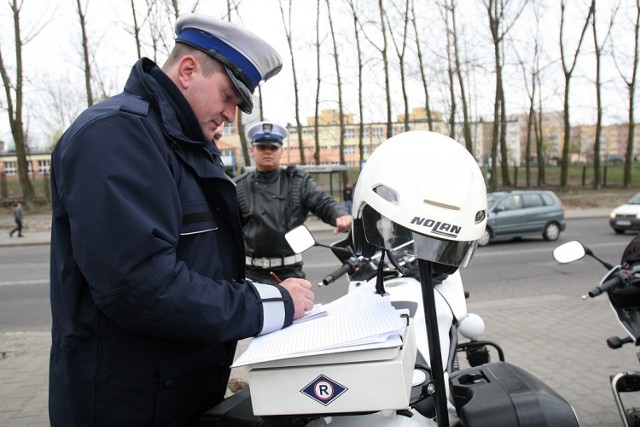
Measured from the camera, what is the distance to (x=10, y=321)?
256 inches

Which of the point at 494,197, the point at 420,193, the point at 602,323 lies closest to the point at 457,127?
the point at 494,197

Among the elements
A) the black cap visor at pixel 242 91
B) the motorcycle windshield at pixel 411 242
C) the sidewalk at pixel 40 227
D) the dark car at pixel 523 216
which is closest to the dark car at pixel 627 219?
the dark car at pixel 523 216

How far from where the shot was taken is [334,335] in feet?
4.18

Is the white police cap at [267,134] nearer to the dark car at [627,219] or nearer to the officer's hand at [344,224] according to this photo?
the officer's hand at [344,224]

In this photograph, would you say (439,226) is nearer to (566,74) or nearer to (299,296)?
(299,296)

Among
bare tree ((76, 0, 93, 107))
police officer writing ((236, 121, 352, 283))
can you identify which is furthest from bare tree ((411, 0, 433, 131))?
police officer writing ((236, 121, 352, 283))

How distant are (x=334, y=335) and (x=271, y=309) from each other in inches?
9.4

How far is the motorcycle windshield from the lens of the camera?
1473 millimetres

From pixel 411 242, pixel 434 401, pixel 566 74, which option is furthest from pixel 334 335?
pixel 566 74

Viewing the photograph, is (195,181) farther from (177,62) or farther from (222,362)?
(222,362)

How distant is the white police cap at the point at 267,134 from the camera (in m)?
3.90

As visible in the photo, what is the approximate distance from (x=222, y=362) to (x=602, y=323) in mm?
5218

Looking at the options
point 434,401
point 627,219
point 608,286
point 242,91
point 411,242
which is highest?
point 242,91

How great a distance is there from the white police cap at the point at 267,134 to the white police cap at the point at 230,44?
2257mm
